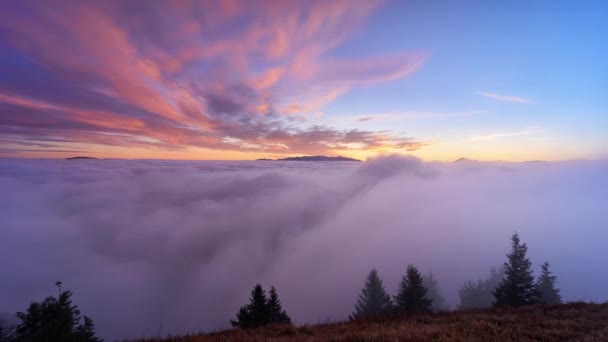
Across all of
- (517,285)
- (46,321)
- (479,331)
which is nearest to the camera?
(479,331)

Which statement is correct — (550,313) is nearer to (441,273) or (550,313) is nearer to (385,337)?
(385,337)

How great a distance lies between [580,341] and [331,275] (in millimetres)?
195777

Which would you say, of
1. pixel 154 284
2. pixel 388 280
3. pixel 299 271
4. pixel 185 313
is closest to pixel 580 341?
pixel 388 280

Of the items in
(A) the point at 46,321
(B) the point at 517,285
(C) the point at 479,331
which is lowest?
(B) the point at 517,285

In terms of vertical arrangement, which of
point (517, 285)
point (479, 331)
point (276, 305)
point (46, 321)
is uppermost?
point (479, 331)

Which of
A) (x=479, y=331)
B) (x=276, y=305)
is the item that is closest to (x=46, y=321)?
(x=276, y=305)

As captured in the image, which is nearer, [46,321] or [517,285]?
[46,321]

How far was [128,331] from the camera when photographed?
419 ft

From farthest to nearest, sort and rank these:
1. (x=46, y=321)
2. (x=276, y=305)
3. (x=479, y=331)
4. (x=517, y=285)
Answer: (x=517, y=285) → (x=276, y=305) → (x=46, y=321) → (x=479, y=331)

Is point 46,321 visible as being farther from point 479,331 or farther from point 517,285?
point 517,285

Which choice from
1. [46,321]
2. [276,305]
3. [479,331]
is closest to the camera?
[479,331]

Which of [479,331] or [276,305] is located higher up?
[479,331]

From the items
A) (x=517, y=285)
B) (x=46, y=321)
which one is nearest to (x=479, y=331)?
(x=46, y=321)

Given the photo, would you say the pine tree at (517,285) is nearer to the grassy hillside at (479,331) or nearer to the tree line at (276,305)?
the tree line at (276,305)
